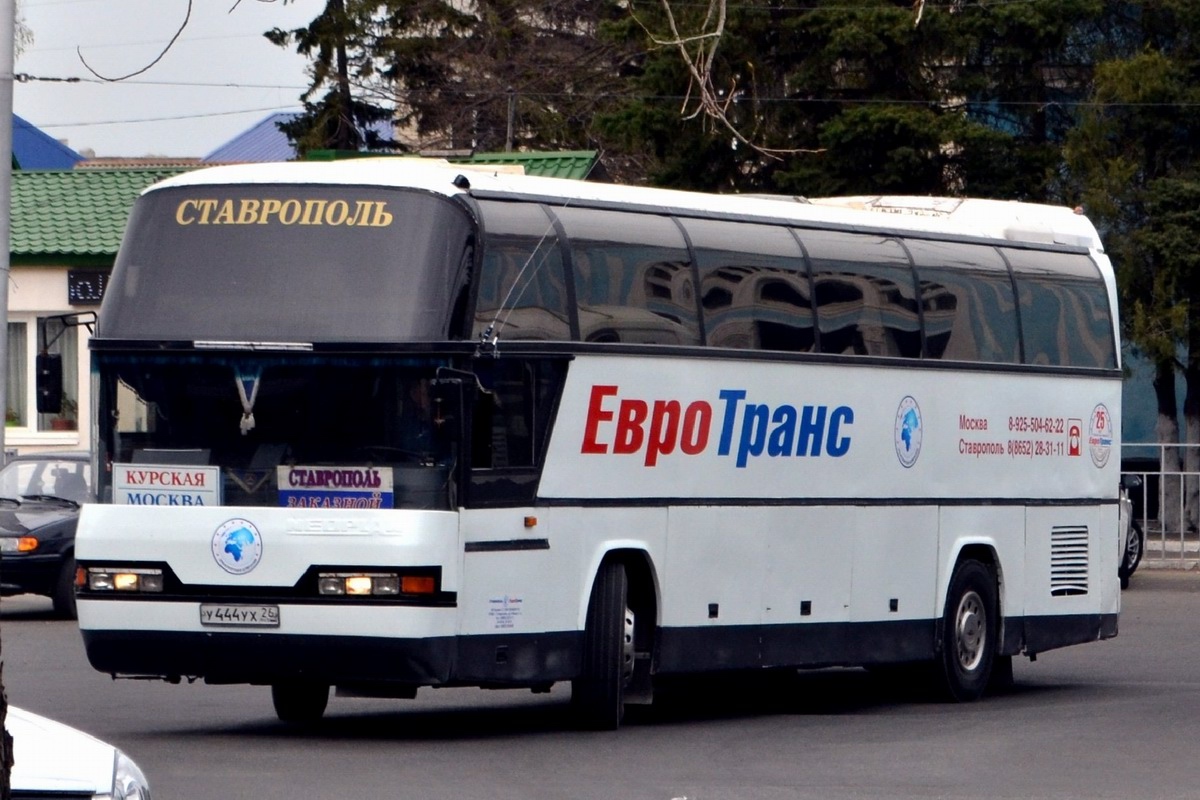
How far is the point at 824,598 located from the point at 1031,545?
2.63 metres

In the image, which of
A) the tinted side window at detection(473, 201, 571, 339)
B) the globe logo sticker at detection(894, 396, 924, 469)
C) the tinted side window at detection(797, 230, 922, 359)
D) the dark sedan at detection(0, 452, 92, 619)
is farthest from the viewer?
the dark sedan at detection(0, 452, 92, 619)

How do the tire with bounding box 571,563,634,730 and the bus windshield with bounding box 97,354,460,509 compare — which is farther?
the tire with bounding box 571,563,634,730

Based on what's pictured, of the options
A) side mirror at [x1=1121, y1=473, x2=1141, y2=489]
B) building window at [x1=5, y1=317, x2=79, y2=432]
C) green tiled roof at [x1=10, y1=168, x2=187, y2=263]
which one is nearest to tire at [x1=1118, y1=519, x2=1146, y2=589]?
side mirror at [x1=1121, y1=473, x2=1141, y2=489]

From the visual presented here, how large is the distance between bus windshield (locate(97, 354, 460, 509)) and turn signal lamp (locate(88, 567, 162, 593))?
388 millimetres

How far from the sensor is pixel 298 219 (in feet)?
41.8

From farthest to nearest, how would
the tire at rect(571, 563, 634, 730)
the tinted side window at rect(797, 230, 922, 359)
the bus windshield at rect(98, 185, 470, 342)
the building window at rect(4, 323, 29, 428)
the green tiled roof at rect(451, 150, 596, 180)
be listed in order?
1. the building window at rect(4, 323, 29, 428)
2. the green tiled roof at rect(451, 150, 596, 180)
3. the tinted side window at rect(797, 230, 922, 359)
4. the tire at rect(571, 563, 634, 730)
5. the bus windshield at rect(98, 185, 470, 342)

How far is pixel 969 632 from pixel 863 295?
274 cm

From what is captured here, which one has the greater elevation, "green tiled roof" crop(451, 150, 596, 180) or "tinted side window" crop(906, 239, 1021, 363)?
"green tiled roof" crop(451, 150, 596, 180)

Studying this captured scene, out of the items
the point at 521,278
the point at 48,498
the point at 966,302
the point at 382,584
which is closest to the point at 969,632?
the point at 966,302

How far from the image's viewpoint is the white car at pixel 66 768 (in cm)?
667

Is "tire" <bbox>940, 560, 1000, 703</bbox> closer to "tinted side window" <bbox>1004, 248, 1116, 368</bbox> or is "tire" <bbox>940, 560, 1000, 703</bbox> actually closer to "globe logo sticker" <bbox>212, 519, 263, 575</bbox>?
"tinted side window" <bbox>1004, 248, 1116, 368</bbox>

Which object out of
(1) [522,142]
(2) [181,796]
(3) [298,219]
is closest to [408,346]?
(3) [298,219]

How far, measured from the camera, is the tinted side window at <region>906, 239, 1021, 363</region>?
1603 centimetres

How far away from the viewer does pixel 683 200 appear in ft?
47.1
